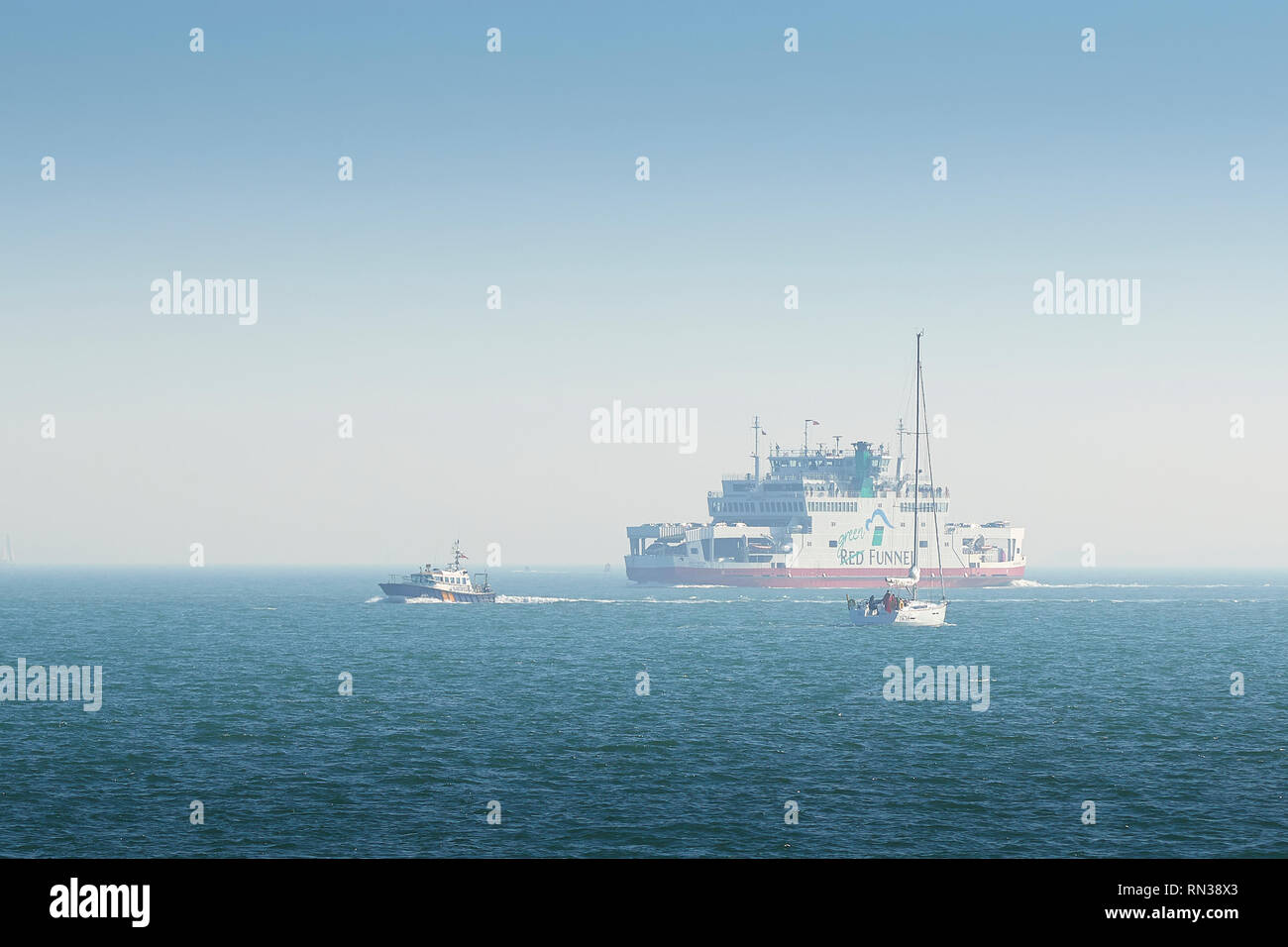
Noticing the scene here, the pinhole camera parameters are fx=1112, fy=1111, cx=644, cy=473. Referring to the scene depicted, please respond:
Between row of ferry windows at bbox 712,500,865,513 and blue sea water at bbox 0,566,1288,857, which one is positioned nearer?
blue sea water at bbox 0,566,1288,857

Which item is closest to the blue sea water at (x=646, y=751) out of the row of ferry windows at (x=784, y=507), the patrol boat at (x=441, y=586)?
the patrol boat at (x=441, y=586)

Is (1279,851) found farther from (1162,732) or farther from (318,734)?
(318,734)

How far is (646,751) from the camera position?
43969 mm

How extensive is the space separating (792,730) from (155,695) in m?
35.6

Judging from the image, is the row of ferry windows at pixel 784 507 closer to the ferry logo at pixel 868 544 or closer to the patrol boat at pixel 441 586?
the ferry logo at pixel 868 544

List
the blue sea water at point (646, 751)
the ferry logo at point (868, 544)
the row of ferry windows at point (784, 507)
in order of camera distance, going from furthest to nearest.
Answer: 1. the ferry logo at point (868, 544)
2. the row of ferry windows at point (784, 507)
3. the blue sea water at point (646, 751)

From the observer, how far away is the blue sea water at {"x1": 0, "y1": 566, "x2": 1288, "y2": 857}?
3094 cm

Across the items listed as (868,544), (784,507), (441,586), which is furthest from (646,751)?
(868,544)

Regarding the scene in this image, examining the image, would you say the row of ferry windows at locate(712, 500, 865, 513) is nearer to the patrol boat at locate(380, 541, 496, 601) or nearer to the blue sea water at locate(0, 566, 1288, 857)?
the patrol boat at locate(380, 541, 496, 601)

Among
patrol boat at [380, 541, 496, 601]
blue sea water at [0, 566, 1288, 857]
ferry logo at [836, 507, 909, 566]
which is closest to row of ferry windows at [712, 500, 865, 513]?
ferry logo at [836, 507, 909, 566]

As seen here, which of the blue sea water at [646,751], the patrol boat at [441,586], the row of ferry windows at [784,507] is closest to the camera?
the blue sea water at [646,751]

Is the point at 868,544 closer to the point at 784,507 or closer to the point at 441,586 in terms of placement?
the point at 784,507

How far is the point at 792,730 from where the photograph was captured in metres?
49.3

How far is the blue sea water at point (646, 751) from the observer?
30938mm
